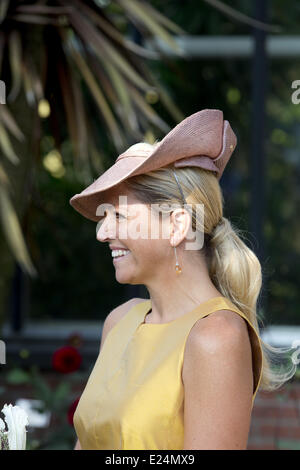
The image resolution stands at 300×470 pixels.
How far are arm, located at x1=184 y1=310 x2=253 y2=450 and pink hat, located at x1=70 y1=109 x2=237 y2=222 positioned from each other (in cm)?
31

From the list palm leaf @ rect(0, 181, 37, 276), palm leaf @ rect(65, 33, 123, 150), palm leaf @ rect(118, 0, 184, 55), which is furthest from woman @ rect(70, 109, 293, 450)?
palm leaf @ rect(118, 0, 184, 55)

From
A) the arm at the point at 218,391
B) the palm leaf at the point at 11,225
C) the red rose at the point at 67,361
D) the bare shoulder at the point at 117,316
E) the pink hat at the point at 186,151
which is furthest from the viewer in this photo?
the palm leaf at the point at 11,225

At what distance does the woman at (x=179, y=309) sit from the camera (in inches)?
47.3

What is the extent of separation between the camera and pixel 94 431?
1374mm

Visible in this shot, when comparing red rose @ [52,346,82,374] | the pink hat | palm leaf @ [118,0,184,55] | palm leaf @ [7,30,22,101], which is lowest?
red rose @ [52,346,82,374]

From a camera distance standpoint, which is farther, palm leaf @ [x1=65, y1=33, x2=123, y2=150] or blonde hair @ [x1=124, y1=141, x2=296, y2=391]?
palm leaf @ [x1=65, y1=33, x2=123, y2=150]

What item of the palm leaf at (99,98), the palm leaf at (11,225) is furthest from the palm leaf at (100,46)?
the palm leaf at (11,225)

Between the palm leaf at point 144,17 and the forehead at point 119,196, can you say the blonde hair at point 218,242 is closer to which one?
the forehead at point 119,196

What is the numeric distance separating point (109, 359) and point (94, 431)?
0.53 ft

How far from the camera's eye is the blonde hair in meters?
1.33

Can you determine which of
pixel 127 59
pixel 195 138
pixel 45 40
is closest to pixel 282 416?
pixel 127 59

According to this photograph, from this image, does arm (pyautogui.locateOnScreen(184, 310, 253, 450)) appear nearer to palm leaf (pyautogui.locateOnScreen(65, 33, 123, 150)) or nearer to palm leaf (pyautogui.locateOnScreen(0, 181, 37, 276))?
palm leaf (pyautogui.locateOnScreen(0, 181, 37, 276))

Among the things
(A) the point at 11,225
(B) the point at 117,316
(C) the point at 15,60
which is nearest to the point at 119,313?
(B) the point at 117,316

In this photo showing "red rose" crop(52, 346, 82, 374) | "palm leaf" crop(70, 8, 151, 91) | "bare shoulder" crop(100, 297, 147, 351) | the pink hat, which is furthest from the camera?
"palm leaf" crop(70, 8, 151, 91)
